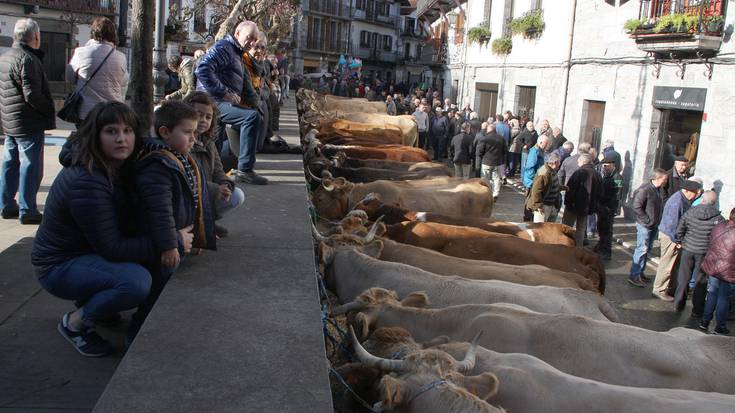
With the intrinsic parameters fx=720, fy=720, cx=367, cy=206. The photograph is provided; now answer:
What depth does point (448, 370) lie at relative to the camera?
3.43m

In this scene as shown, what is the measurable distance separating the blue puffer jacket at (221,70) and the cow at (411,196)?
217 centimetres

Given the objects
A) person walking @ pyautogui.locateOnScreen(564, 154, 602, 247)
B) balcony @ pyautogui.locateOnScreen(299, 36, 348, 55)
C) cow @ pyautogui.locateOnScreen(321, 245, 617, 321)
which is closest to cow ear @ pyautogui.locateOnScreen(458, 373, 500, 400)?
cow @ pyautogui.locateOnScreen(321, 245, 617, 321)

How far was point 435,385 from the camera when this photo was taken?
10.8 ft

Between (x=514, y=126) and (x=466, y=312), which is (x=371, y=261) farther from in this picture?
(x=514, y=126)

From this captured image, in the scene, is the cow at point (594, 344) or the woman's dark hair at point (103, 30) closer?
the cow at point (594, 344)

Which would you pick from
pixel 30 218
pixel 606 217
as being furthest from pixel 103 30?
pixel 606 217

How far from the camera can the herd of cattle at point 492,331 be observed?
3324 millimetres

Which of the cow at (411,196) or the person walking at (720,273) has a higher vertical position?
the cow at (411,196)

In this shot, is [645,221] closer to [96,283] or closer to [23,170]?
[23,170]

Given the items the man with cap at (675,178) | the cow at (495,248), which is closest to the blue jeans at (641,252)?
the man with cap at (675,178)

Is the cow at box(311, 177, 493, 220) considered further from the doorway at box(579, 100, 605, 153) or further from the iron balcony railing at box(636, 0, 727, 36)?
the doorway at box(579, 100, 605, 153)

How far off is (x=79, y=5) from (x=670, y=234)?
33.4m

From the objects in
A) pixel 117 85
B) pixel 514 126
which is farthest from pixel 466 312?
pixel 514 126

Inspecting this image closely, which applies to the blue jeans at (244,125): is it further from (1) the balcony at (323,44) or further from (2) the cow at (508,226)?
(1) the balcony at (323,44)
